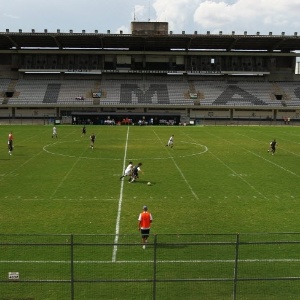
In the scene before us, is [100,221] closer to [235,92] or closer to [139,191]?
[139,191]

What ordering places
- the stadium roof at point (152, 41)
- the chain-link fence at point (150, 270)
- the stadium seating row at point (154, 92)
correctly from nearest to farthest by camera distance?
the chain-link fence at point (150, 270), the stadium roof at point (152, 41), the stadium seating row at point (154, 92)

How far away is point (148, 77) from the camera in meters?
92.9

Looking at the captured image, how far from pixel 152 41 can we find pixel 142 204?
230 ft

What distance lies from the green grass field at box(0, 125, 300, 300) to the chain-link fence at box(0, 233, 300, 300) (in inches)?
1.7

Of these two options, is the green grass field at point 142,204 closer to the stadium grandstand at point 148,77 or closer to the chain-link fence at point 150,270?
the chain-link fence at point 150,270

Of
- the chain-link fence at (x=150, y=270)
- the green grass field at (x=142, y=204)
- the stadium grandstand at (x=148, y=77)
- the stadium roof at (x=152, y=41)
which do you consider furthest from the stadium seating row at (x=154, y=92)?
the chain-link fence at (x=150, y=270)

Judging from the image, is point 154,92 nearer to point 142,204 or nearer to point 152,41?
point 152,41

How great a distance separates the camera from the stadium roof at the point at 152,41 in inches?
3184

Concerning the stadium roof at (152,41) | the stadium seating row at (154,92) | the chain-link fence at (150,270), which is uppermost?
the stadium roof at (152,41)

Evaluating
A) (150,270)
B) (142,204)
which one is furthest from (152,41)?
(150,270)

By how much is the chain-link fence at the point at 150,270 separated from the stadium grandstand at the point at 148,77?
217 feet

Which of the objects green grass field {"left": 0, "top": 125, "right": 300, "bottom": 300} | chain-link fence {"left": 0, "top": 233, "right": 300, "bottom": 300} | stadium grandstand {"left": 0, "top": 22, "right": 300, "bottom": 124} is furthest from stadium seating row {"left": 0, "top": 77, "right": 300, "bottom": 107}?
chain-link fence {"left": 0, "top": 233, "right": 300, "bottom": 300}

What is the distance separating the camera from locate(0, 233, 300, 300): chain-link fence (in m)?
9.95

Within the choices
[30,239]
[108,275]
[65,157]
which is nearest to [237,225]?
[108,275]
